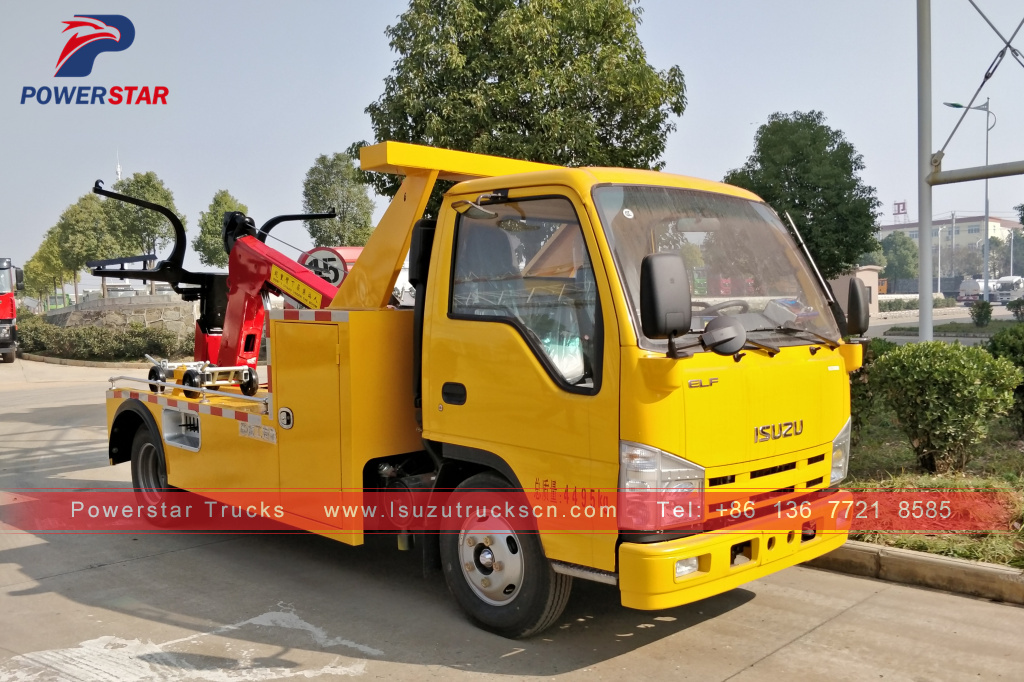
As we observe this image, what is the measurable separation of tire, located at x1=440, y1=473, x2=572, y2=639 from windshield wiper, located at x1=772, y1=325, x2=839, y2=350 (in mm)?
1558

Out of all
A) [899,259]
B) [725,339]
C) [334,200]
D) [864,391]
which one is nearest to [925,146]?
[864,391]

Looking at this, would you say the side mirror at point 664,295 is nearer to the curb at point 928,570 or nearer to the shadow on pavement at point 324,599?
the shadow on pavement at point 324,599

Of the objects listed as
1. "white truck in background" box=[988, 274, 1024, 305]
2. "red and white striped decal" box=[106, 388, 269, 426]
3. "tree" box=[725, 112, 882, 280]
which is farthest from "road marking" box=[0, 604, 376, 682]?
"white truck in background" box=[988, 274, 1024, 305]

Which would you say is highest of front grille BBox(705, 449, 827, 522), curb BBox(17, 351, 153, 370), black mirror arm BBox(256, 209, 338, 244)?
black mirror arm BBox(256, 209, 338, 244)

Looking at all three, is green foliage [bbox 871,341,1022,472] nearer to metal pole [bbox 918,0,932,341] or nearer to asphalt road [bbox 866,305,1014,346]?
metal pole [bbox 918,0,932,341]

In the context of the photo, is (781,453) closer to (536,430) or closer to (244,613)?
(536,430)

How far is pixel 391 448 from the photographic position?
15.9 feet

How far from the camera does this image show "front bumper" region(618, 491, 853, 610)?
3617 millimetres

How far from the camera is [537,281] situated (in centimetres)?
415

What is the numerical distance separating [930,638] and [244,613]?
146 inches

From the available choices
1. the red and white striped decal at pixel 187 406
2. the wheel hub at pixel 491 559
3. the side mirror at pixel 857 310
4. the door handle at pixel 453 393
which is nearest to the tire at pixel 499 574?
the wheel hub at pixel 491 559

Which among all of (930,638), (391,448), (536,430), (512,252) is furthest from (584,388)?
(930,638)

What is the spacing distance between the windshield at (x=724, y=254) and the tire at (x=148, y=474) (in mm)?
4646

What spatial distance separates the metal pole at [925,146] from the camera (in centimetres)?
777
